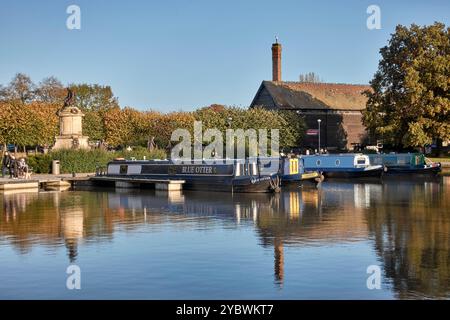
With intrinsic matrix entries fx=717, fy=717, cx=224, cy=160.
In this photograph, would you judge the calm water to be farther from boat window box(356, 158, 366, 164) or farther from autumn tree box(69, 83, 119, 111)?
autumn tree box(69, 83, 119, 111)

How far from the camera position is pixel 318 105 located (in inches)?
3088

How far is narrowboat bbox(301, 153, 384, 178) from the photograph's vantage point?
152 ft

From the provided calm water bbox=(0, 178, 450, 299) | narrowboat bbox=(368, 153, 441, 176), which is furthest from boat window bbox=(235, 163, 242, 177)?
narrowboat bbox=(368, 153, 441, 176)

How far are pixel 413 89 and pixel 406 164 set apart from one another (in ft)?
25.3

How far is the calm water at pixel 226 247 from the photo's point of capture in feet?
44.0

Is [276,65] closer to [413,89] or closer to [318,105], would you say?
[318,105]

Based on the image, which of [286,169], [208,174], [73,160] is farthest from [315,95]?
[208,174]

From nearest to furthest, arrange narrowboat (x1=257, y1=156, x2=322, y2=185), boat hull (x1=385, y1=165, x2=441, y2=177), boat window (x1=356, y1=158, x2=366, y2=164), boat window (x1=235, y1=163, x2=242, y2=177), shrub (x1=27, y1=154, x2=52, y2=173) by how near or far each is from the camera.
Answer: boat window (x1=235, y1=163, x2=242, y2=177) → narrowboat (x1=257, y1=156, x2=322, y2=185) → shrub (x1=27, y1=154, x2=52, y2=173) → boat window (x1=356, y1=158, x2=366, y2=164) → boat hull (x1=385, y1=165, x2=441, y2=177)

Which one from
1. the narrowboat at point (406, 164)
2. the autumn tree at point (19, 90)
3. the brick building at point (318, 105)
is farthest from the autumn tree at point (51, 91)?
the narrowboat at point (406, 164)

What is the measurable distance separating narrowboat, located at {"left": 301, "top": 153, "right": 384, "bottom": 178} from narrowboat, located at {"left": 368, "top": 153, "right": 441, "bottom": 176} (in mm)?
Answer: 4454

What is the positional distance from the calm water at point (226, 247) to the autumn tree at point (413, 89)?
27786 millimetres

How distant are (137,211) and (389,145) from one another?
44.0 meters

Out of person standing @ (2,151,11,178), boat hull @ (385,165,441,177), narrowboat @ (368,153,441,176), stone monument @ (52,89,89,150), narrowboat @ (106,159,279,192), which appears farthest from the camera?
narrowboat @ (368,153,441,176)

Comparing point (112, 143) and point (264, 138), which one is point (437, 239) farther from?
point (112, 143)
